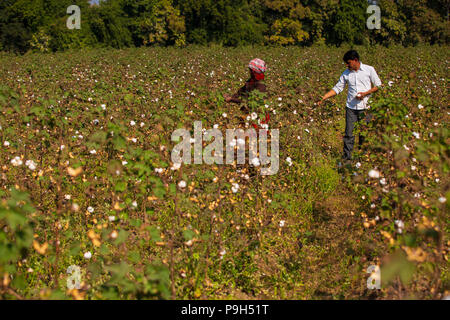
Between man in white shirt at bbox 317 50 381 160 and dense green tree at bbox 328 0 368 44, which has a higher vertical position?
dense green tree at bbox 328 0 368 44

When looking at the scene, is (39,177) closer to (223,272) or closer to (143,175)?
(143,175)

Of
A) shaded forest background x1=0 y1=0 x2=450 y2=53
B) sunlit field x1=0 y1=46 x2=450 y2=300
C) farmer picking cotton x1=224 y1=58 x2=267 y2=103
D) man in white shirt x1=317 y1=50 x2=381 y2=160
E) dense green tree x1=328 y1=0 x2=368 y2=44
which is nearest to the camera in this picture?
sunlit field x1=0 y1=46 x2=450 y2=300

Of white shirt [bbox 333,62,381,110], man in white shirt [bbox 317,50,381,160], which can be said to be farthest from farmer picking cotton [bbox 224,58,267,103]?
white shirt [bbox 333,62,381,110]

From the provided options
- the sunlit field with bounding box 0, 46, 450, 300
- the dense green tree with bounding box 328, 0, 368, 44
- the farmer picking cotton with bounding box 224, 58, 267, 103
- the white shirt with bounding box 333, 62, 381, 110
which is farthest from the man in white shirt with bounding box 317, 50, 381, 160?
the dense green tree with bounding box 328, 0, 368, 44

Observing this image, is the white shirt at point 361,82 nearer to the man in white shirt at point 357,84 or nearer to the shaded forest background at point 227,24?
the man in white shirt at point 357,84

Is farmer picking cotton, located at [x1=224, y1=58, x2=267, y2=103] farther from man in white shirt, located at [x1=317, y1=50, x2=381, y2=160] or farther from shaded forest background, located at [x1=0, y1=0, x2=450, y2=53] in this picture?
shaded forest background, located at [x1=0, y1=0, x2=450, y2=53]

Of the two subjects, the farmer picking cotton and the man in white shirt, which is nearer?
the farmer picking cotton

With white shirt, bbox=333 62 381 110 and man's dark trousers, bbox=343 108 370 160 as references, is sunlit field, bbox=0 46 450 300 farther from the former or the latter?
white shirt, bbox=333 62 381 110

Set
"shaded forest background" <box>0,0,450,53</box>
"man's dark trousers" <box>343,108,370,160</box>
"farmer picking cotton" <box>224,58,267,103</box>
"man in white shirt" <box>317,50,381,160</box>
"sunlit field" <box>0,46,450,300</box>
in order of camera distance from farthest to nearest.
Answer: "shaded forest background" <box>0,0,450,53</box>, "man's dark trousers" <box>343,108,370,160</box>, "man in white shirt" <box>317,50,381,160</box>, "farmer picking cotton" <box>224,58,267,103</box>, "sunlit field" <box>0,46,450,300</box>

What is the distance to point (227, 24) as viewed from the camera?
3972 centimetres

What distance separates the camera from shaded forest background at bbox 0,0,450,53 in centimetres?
4019

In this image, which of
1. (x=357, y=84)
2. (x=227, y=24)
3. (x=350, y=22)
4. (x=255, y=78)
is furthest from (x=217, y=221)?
(x=350, y=22)

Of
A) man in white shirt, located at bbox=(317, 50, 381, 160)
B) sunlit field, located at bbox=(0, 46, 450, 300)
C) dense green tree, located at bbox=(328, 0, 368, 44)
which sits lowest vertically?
sunlit field, located at bbox=(0, 46, 450, 300)
